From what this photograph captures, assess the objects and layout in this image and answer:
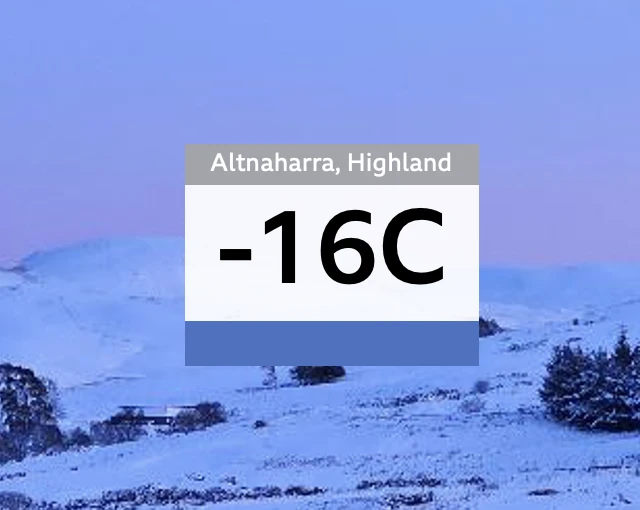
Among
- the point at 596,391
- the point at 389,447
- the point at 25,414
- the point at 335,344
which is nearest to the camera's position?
the point at 389,447

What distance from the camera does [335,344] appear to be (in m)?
88.7

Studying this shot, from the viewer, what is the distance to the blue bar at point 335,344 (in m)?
74.7

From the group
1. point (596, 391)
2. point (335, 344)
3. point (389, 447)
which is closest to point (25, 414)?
point (389, 447)

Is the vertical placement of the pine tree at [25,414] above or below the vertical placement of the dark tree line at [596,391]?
below

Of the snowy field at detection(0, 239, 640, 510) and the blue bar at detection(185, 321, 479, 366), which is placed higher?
the blue bar at detection(185, 321, 479, 366)

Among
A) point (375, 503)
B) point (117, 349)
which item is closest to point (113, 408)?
Result: point (375, 503)

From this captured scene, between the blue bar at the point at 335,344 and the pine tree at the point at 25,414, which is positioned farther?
the blue bar at the point at 335,344

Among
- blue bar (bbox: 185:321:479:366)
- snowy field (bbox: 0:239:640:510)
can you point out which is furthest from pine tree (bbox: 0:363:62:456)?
blue bar (bbox: 185:321:479:366)

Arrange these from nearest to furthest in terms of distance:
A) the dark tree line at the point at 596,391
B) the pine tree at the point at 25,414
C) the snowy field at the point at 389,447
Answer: the snowy field at the point at 389,447
the dark tree line at the point at 596,391
the pine tree at the point at 25,414

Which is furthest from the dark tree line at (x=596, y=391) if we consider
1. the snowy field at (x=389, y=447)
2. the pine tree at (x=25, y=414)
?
the pine tree at (x=25, y=414)

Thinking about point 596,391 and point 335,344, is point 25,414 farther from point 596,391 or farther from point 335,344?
point 335,344

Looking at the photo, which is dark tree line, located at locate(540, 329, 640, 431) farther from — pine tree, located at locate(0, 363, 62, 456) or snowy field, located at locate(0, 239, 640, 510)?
pine tree, located at locate(0, 363, 62, 456)

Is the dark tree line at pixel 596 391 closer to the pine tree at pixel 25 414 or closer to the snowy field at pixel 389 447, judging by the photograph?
the snowy field at pixel 389 447

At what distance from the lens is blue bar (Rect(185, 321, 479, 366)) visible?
245 feet
